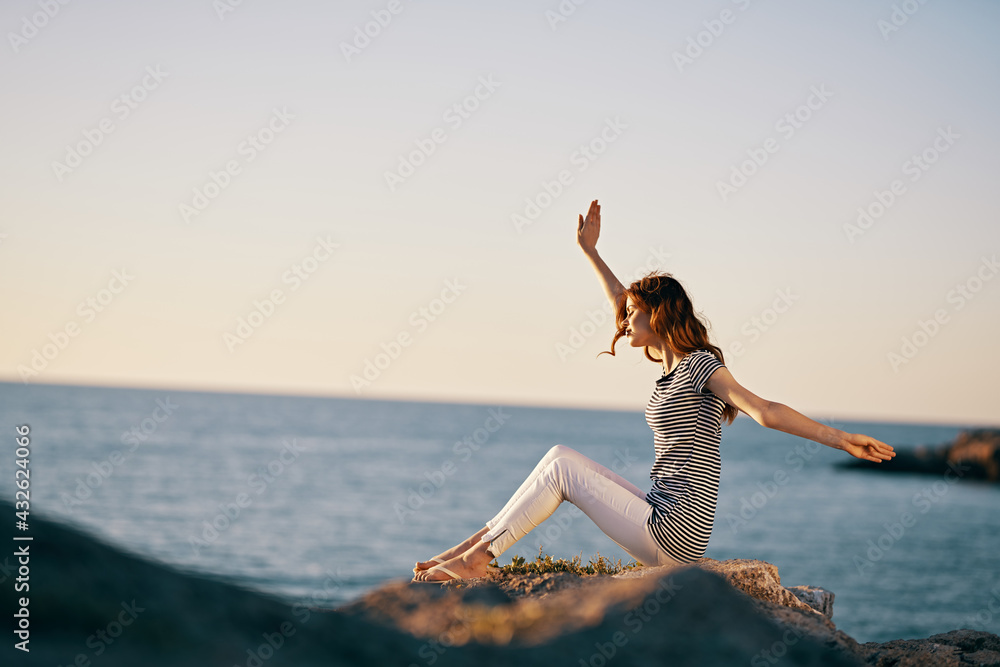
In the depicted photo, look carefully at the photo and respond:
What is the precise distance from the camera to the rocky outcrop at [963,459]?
60.7 metres

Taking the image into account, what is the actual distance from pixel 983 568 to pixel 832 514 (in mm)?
13916

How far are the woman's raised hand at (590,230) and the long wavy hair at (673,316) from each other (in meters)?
1.48

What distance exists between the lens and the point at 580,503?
589 cm

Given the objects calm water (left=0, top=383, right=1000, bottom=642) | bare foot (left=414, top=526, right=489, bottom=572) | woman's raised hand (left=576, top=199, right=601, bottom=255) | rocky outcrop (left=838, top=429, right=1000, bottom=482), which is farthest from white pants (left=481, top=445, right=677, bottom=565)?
rocky outcrop (left=838, top=429, right=1000, bottom=482)

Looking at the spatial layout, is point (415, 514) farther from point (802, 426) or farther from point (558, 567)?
point (802, 426)

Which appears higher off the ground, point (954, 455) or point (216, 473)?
point (954, 455)

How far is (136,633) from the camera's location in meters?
2.42

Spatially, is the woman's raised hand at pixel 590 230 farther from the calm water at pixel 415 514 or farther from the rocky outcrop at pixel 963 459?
the rocky outcrop at pixel 963 459

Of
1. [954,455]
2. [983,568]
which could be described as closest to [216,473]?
[983,568]

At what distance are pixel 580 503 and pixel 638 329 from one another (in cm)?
146

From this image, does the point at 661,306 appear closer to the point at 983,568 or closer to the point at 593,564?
the point at 593,564

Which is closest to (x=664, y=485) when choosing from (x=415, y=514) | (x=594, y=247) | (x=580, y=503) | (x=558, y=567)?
(x=580, y=503)

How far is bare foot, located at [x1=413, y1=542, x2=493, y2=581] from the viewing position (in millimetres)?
5699

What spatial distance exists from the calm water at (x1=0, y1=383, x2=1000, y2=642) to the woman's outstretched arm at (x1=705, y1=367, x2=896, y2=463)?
3.59 meters
